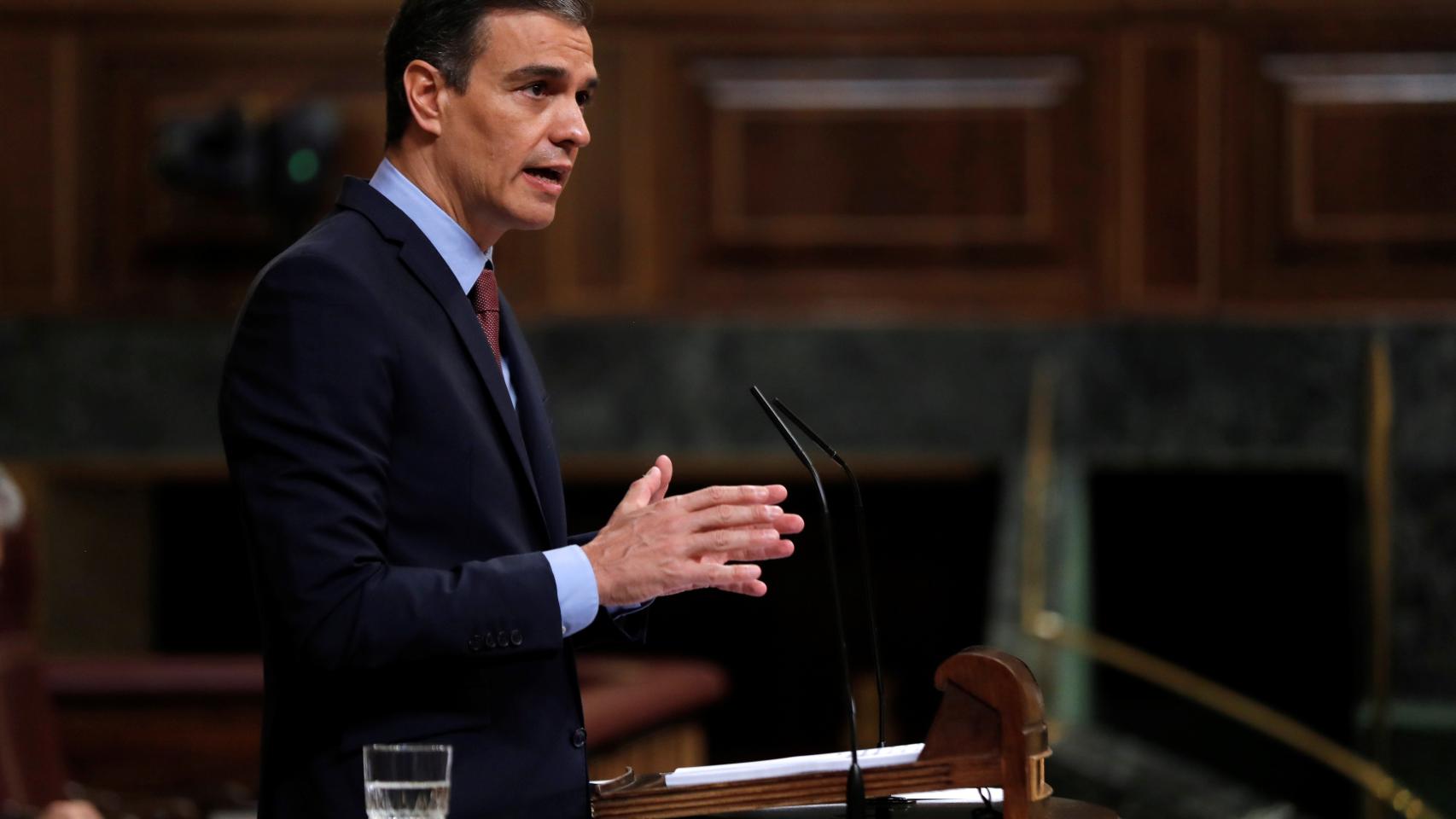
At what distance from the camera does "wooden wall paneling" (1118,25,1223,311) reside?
4.51 metres

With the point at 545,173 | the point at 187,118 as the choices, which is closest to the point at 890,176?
the point at 187,118

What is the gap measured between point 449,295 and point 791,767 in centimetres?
49

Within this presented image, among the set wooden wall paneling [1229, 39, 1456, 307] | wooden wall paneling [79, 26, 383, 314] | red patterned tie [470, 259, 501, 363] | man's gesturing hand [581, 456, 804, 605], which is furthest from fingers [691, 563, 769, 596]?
wooden wall paneling [79, 26, 383, 314]

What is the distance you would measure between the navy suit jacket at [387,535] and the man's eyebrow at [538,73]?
16cm

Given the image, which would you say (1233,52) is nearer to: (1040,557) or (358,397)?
(1040,557)

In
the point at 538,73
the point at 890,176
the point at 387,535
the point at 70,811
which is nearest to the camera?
the point at 387,535

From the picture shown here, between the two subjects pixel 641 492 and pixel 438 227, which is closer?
pixel 641 492

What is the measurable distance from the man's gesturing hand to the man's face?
1.06 feet

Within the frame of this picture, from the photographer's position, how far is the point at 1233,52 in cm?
454

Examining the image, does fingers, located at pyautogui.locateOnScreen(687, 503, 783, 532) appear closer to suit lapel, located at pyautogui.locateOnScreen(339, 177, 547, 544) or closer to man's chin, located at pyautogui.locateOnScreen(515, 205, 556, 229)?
suit lapel, located at pyautogui.locateOnScreen(339, 177, 547, 544)

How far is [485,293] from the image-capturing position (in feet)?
5.45

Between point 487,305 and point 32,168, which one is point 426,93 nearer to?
point 487,305

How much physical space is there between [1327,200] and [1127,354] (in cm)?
64

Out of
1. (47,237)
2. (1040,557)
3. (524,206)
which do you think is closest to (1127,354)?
(1040,557)
